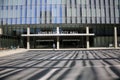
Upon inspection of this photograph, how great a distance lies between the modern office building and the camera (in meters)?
68.4

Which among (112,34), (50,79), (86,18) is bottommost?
(50,79)

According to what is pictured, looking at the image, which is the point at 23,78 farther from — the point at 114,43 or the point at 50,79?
the point at 114,43

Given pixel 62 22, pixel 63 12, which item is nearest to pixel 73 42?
pixel 62 22

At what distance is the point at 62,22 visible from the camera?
68250 mm

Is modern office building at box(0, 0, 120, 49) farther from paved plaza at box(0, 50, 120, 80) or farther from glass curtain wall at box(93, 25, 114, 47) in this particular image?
paved plaza at box(0, 50, 120, 80)

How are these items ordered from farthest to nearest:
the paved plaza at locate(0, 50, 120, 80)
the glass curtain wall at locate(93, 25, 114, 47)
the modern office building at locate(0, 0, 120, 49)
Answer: the glass curtain wall at locate(93, 25, 114, 47) < the modern office building at locate(0, 0, 120, 49) < the paved plaza at locate(0, 50, 120, 80)

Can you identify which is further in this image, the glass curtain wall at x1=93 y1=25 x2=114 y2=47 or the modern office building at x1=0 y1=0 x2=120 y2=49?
the glass curtain wall at x1=93 y1=25 x2=114 y2=47

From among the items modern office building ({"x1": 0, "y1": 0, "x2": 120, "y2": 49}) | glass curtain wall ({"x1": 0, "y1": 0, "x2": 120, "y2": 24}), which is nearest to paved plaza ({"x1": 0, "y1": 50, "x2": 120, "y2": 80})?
modern office building ({"x1": 0, "y1": 0, "x2": 120, "y2": 49})

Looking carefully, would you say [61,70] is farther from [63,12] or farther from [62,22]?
[63,12]

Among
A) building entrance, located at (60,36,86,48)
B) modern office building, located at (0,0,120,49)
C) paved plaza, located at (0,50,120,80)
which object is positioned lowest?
paved plaza, located at (0,50,120,80)

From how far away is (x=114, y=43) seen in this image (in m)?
68.5

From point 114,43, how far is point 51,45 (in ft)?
61.8

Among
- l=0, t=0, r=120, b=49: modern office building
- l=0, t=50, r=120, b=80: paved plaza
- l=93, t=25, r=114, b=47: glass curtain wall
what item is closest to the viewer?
l=0, t=50, r=120, b=80: paved plaza

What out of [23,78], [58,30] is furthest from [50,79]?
[58,30]
